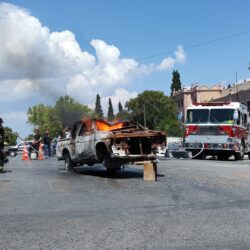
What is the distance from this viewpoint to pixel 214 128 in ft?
88.7

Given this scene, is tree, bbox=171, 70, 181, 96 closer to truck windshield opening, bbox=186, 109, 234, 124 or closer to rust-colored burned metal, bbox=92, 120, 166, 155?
truck windshield opening, bbox=186, 109, 234, 124

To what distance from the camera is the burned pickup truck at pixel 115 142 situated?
50.5 ft

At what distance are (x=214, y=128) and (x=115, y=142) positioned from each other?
41.3 ft

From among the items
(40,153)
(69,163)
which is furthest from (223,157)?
(69,163)

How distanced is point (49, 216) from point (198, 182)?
231 inches

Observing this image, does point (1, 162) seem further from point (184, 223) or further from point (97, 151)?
point (184, 223)

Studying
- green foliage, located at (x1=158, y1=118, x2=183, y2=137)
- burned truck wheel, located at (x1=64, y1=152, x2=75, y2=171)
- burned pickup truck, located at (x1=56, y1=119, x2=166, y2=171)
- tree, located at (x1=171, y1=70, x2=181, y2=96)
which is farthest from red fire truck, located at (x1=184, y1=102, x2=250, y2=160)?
tree, located at (x1=171, y1=70, x2=181, y2=96)

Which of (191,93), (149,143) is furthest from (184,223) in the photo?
(191,93)

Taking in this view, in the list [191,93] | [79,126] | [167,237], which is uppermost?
[191,93]

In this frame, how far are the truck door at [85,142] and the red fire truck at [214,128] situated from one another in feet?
36.2

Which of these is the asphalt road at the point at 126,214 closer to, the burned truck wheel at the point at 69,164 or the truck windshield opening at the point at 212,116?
the burned truck wheel at the point at 69,164

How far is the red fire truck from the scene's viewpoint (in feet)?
88.4

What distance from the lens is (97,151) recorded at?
1633cm

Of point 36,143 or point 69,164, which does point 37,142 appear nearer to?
point 36,143
